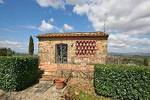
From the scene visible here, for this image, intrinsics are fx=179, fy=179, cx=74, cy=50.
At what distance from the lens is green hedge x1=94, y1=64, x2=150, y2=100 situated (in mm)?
9594

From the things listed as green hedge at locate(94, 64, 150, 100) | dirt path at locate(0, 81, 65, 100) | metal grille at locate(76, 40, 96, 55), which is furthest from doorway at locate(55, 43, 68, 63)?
green hedge at locate(94, 64, 150, 100)

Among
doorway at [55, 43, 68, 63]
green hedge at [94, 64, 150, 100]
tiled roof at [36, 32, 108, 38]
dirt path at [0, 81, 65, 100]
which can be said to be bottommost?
dirt path at [0, 81, 65, 100]

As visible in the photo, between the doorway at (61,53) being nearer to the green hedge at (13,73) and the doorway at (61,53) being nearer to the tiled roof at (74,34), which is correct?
the tiled roof at (74,34)

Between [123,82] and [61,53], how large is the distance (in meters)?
7.23

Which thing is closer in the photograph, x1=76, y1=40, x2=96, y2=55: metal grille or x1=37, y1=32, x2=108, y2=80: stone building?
x1=37, y1=32, x2=108, y2=80: stone building

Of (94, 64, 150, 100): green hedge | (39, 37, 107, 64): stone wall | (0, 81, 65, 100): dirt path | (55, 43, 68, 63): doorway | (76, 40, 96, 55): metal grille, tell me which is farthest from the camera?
(55, 43, 68, 63): doorway

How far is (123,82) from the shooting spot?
33.6ft

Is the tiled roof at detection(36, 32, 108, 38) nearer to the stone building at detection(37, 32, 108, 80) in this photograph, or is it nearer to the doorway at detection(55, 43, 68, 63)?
the stone building at detection(37, 32, 108, 80)

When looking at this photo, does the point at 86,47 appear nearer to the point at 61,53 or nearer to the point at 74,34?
the point at 74,34

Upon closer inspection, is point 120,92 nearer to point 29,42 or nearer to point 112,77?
point 112,77

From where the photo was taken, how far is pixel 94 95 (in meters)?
11.3

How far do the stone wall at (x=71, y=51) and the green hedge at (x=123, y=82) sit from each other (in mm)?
3577

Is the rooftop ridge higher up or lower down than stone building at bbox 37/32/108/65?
higher up

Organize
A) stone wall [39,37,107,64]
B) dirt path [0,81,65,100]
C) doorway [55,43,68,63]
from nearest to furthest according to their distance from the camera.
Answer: dirt path [0,81,65,100] < stone wall [39,37,107,64] < doorway [55,43,68,63]
